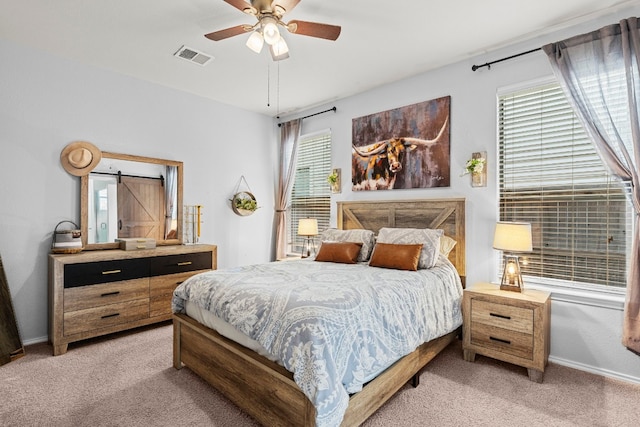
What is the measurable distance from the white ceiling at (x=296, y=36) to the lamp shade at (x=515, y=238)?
1.70 metres

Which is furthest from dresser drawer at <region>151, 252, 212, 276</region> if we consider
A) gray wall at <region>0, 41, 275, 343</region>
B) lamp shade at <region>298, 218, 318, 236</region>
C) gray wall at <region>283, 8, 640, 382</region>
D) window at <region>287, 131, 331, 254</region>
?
gray wall at <region>283, 8, 640, 382</region>

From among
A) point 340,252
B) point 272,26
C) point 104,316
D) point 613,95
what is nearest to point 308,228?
point 340,252

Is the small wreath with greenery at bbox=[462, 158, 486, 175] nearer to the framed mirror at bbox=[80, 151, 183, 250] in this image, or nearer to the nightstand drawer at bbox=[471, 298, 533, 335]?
the nightstand drawer at bbox=[471, 298, 533, 335]

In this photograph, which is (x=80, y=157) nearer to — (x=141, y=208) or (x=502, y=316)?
(x=141, y=208)

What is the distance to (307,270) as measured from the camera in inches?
110

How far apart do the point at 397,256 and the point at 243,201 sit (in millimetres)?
2642

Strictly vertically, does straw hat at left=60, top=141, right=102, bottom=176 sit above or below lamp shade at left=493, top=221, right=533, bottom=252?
above

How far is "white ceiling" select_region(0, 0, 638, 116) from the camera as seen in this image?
2.46 m

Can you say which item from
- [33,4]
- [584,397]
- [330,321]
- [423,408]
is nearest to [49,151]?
[33,4]

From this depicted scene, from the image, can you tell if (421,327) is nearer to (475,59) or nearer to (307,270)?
(307,270)

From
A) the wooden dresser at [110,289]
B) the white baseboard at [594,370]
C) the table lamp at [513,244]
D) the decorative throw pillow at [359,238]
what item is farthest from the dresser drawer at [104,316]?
the white baseboard at [594,370]

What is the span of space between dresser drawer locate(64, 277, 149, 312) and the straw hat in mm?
1206

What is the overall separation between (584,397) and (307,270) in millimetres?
2173

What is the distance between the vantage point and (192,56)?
10.7 ft
